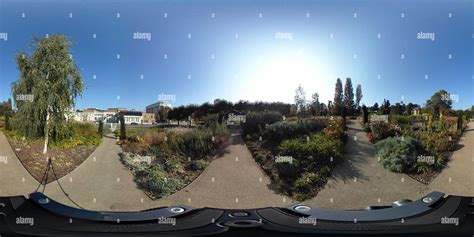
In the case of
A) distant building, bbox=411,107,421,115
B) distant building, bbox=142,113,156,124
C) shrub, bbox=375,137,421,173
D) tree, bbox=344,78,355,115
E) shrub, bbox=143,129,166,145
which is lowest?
shrub, bbox=375,137,421,173

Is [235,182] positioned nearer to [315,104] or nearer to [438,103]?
[315,104]

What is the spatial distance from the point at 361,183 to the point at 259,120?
125cm

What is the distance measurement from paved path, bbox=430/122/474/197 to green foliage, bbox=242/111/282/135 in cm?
180

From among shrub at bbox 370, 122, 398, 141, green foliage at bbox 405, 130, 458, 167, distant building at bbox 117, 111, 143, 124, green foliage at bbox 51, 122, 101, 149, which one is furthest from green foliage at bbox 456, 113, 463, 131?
green foliage at bbox 51, 122, 101, 149

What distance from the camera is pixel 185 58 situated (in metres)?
3.27

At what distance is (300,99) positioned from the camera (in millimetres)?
3229

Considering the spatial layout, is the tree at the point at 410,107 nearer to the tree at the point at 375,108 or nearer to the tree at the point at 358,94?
the tree at the point at 375,108

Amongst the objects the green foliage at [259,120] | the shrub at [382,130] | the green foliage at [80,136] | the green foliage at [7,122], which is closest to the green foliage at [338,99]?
the shrub at [382,130]

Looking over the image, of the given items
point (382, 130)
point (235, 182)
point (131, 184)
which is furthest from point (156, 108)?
point (382, 130)

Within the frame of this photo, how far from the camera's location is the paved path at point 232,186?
3.39 meters

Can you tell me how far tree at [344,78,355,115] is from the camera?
3.25 m

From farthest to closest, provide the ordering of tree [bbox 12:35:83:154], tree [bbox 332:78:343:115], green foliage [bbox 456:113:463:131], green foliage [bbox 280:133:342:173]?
green foliage [bbox 456:113:463:131] → green foliage [bbox 280:133:342:173] → tree [bbox 332:78:343:115] → tree [bbox 12:35:83:154]

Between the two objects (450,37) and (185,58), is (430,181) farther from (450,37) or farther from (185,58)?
(185,58)

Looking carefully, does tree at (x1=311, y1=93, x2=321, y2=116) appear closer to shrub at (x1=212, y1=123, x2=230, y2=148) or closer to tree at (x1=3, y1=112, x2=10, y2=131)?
shrub at (x1=212, y1=123, x2=230, y2=148)
